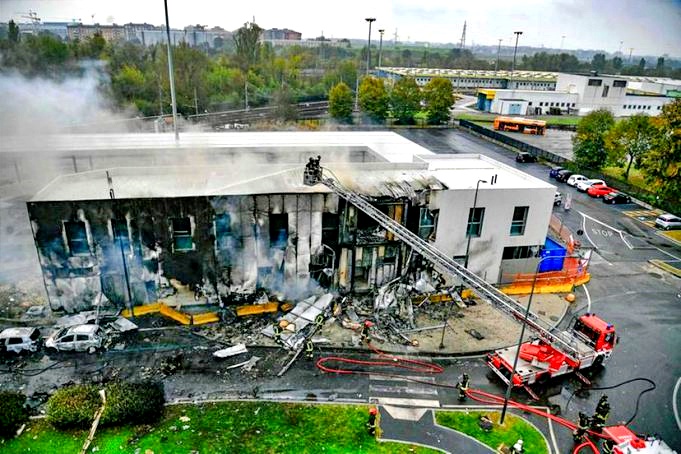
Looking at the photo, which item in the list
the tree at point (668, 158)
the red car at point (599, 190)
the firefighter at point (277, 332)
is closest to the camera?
the firefighter at point (277, 332)

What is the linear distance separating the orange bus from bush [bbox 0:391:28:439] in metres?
63.5

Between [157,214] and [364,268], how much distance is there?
30.6 feet

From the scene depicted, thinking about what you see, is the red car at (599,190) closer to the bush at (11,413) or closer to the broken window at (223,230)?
the broken window at (223,230)

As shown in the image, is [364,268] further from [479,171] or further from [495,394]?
[479,171]

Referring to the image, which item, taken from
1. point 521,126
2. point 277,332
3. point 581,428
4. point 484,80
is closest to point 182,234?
point 277,332

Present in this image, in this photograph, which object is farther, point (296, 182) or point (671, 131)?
point (671, 131)

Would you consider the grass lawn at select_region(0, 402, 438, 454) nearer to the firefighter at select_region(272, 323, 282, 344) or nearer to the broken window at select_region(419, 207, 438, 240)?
the firefighter at select_region(272, 323, 282, 344)

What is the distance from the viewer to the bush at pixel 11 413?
45.5 feet

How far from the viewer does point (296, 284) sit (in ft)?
69.4

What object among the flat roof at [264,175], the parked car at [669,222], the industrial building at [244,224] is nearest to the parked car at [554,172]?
the parked car at [669,222]

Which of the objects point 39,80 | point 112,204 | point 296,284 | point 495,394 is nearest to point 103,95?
point 39,80

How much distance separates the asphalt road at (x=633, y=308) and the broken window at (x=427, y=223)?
295 inches

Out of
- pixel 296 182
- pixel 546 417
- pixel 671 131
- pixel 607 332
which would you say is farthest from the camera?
pixel 671 131

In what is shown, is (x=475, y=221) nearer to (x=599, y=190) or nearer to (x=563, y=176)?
(x=599, y=190)
